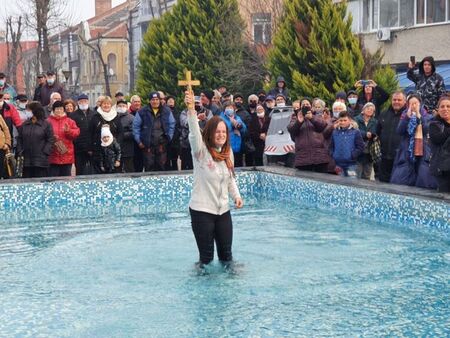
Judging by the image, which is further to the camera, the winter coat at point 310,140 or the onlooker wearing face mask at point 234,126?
the onlooker wearing face mask at point 234,126

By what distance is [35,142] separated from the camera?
15.3 metres

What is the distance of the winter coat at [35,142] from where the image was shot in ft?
50.2

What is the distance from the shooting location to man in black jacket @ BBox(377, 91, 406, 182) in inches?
538

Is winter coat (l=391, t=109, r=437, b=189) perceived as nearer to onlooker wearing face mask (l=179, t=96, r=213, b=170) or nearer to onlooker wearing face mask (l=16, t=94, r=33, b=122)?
onlooker wearing face mask (l=179, t=96, r=213, b=170)

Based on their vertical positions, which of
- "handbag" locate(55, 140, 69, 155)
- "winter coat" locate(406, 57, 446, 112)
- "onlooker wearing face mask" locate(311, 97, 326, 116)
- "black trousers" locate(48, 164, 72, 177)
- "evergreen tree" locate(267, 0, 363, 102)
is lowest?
"black trousers" locate(48, 164, 72, 177)

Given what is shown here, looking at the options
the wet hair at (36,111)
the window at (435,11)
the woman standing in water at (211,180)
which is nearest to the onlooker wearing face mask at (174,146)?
the wet hair at (36,111)

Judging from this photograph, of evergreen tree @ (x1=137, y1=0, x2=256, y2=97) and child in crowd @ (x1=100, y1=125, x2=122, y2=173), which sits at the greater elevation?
evergreen tree @ (x1=137, y1=0, x2=256, y2=97)

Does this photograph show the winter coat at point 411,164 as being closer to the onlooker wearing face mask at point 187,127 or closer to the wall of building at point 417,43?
the onlooker wearing face mask at point 187,127

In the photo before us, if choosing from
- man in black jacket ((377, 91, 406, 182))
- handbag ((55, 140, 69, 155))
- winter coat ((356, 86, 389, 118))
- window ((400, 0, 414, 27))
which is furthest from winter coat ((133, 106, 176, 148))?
window ((400, 0, 414, 27))

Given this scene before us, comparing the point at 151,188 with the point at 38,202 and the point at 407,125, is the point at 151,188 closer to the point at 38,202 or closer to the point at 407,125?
the point at 38,202

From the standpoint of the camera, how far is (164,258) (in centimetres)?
1041

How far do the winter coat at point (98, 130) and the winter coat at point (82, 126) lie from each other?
77mm

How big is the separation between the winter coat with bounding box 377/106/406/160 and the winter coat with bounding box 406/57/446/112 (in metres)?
1.48

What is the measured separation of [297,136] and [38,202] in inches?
179
